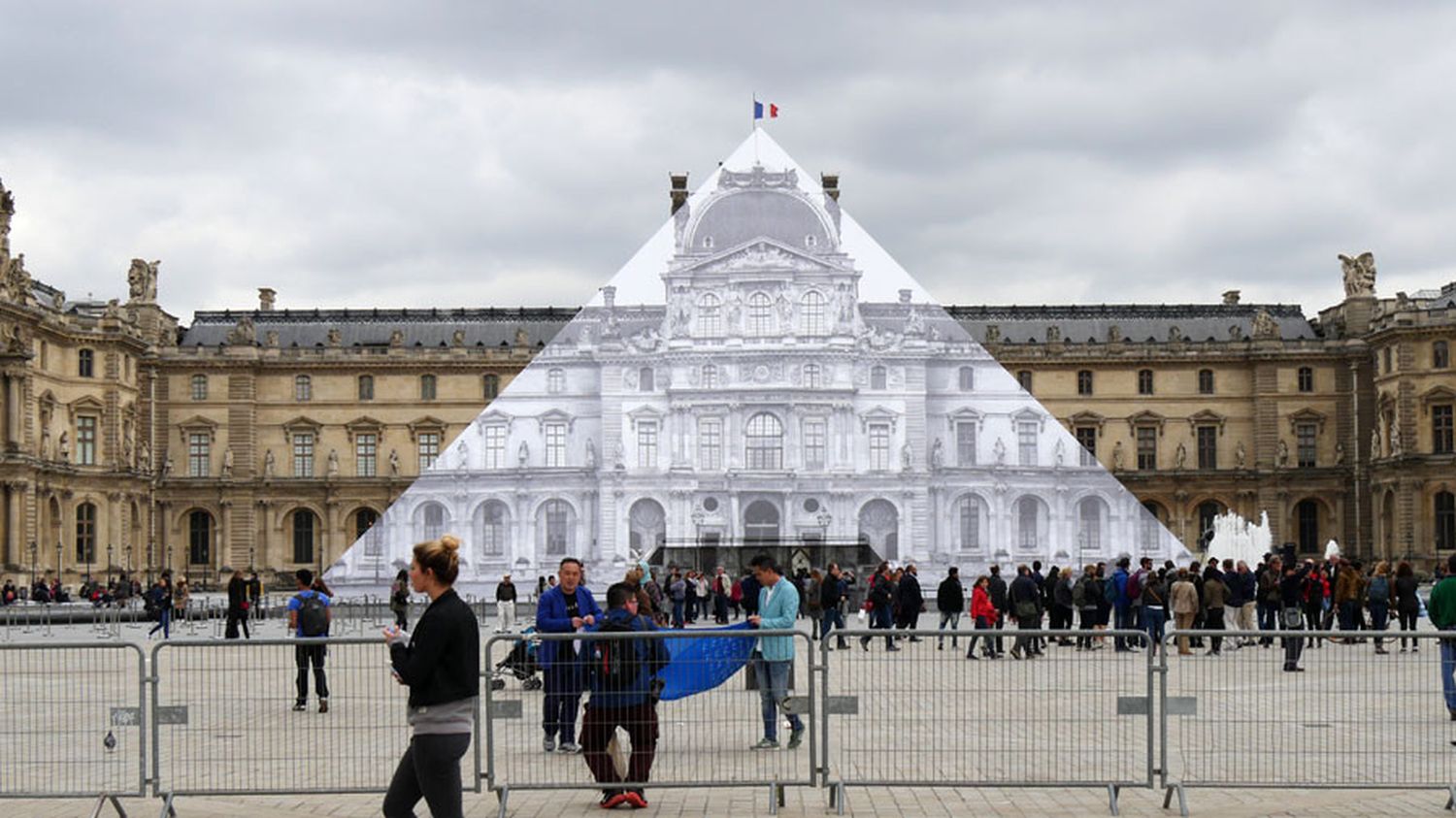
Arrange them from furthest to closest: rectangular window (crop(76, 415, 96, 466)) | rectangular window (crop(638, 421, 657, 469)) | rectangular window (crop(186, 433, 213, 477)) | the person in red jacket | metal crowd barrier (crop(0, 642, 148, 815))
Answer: rectangular window (crop(186, 433, 213, 477)) → rectangular window (crop(76, 415, 96, 466)) → rectangular window (crop(638, 421, 657, 469)) → the person in red jacket → metal crowd barrier (crop(0, 642, 148, 815))

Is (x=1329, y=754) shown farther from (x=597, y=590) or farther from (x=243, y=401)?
(x=243, y=401)

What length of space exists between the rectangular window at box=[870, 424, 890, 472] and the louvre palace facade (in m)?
25.4

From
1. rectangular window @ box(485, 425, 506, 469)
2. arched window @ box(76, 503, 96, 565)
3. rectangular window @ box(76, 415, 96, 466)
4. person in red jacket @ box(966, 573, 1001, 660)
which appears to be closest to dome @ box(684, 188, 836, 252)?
rectangular window @ box(485, 425, 506, 469)

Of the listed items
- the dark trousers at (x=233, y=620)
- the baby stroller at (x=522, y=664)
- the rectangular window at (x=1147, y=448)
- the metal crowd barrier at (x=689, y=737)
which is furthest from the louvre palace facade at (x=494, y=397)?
the metal crowd barrier at (x=689, y=737)

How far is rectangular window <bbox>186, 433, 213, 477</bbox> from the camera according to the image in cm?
6406

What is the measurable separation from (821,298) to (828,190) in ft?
15.0

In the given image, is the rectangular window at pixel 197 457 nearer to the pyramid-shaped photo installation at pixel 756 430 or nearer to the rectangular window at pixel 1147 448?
the pyramid-shaped photo installation at pixel 756 430

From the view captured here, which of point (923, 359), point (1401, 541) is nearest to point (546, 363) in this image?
point (923, 359)

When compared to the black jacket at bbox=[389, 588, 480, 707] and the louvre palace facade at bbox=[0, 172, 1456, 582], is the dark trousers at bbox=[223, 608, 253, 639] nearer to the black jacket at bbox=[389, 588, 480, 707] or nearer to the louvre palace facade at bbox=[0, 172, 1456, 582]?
the black jacket at bbox=[389, 588, 480, 707]

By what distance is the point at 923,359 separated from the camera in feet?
121

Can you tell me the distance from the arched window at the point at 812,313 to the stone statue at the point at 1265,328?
30962 mm

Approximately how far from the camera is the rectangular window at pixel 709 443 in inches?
1508

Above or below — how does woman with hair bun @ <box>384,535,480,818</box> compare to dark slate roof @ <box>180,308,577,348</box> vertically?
below

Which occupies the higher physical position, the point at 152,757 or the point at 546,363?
the point at 546,363
